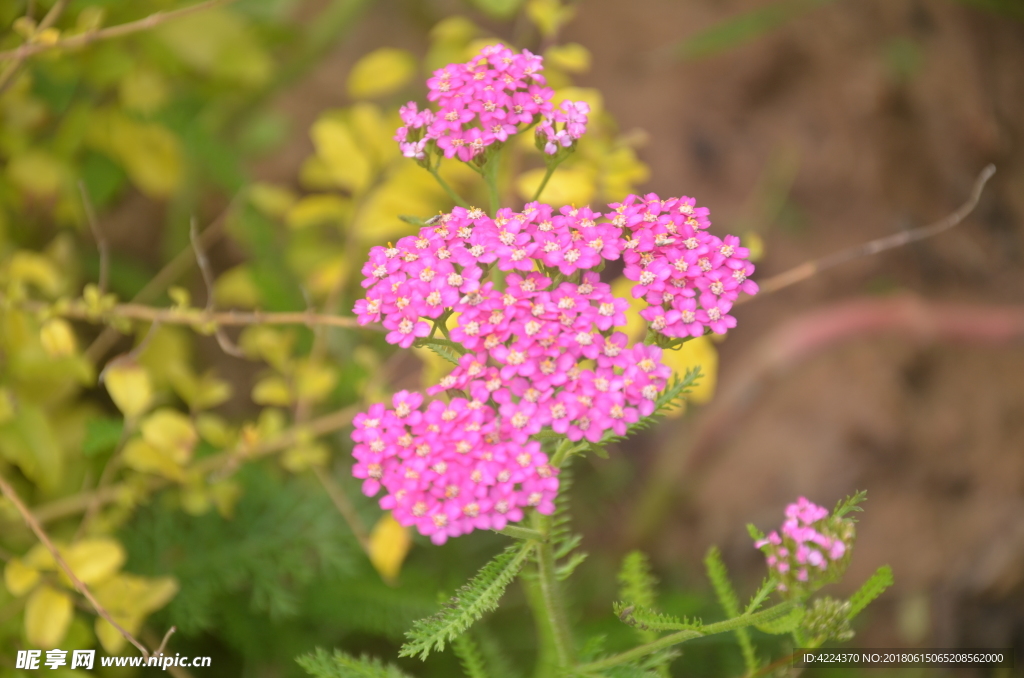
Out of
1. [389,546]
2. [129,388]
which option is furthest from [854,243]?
[129,388]

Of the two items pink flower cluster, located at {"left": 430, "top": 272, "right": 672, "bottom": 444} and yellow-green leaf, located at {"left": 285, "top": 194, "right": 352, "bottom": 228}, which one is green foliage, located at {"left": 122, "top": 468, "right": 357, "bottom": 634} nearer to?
yellow-green leaf, located at {"left": 285, "top": 194, "right": 352, "bottom": 228}

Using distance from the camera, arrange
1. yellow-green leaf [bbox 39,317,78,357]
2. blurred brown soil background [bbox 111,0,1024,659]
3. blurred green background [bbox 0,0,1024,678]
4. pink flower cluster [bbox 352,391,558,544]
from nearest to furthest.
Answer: pink flower cluster [bbox 352,391,558,544]
yellow-green leaf [bbox 39,317,78,357]
blurred green background [bbox 0,0,1024,678]
blurred brown soil background [bbox 111,0,1024,659]

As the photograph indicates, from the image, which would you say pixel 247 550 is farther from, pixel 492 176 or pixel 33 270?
pixel 492 176

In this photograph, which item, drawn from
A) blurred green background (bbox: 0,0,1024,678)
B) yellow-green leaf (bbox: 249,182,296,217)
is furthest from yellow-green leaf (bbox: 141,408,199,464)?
yellow-green leaf (bbox: 249,182,296,217)

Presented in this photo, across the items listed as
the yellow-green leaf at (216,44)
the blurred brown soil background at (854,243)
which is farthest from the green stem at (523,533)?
the blurred brown soil background at (854,243)

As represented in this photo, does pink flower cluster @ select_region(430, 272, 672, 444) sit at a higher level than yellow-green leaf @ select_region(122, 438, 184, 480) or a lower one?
lower

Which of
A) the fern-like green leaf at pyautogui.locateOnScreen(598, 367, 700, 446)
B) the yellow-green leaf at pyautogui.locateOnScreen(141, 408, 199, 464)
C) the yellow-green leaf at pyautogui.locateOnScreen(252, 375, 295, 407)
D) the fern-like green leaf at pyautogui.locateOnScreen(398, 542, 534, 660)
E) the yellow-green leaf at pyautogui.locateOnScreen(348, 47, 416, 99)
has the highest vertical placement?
the yellow-green leaf at pyautogui.locateOnScreen(348, 47, 416, 99)

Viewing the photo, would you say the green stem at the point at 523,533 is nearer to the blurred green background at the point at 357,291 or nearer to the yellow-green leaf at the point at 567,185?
the blurred green background at the point at 357,291
